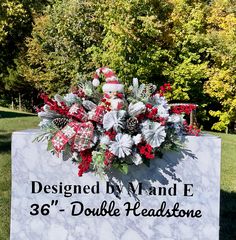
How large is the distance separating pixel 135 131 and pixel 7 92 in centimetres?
3277

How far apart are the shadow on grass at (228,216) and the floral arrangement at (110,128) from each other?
2065mm

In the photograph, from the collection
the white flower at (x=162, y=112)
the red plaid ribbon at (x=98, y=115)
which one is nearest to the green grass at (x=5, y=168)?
the red plaid ribbon at (x=98, y=115)

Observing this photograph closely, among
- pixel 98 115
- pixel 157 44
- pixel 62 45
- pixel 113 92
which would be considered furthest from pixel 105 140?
pixel 62 45

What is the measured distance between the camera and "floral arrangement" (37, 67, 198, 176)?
3621 mm

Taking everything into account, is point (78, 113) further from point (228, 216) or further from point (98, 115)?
point (228, 216)

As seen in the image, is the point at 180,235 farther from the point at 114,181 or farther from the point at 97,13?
the point at 97,13

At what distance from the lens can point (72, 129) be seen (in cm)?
365

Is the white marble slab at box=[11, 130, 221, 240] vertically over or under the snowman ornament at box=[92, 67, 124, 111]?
under

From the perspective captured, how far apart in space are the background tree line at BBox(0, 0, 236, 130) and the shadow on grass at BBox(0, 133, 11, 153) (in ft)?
34.0

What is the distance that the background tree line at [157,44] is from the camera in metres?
21.9

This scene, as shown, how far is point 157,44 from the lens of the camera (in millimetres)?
23609

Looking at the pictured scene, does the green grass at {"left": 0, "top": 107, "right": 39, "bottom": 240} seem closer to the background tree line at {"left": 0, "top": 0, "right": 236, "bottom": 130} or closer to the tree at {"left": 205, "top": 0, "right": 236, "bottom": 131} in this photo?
the background tree line at {"left": 0, "top": 0, "right": 236, "bottom": 130}

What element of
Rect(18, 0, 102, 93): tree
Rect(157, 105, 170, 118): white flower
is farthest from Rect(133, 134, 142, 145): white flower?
Rect(18, 0, 102, 93): tree

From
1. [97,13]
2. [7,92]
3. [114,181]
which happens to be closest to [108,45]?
[97,13]
